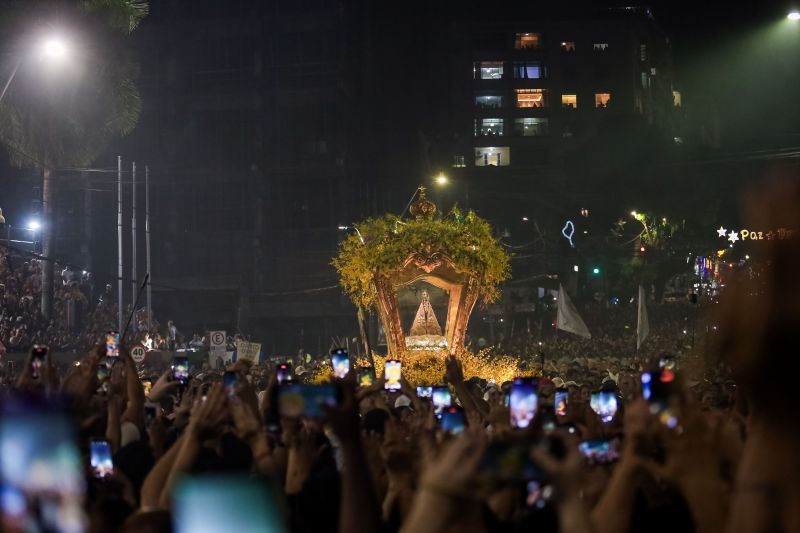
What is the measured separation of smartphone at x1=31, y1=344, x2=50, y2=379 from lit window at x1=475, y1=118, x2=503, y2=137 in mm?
84683

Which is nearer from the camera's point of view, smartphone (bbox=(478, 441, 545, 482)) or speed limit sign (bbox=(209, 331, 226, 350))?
smartphone (bbox=(478, 441, 545, 482))

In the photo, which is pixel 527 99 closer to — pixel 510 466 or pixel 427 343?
pixel 427 343

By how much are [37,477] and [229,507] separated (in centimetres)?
94

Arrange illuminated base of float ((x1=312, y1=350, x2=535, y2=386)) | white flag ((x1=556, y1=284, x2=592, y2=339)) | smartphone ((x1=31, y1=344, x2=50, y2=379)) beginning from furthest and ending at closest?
white flag ((x1=556, y1=284, x2=592, y2=339))
illuminated base of float ((x1=312, y1=350, x2=535, y2=386))
smartphone ((x1=31, y1=344, x2=50, y2=379))

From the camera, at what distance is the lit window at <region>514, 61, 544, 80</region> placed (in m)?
92.9

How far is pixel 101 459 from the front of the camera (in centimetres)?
612

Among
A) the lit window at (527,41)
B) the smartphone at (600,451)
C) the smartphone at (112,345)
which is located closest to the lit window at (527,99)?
the lit window at (527,41)

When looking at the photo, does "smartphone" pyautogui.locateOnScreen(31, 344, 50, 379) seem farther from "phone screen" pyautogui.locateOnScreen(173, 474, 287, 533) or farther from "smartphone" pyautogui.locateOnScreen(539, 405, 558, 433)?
"phone screen" pyautogui.locateOnScreen(173, 474, 287, 533)

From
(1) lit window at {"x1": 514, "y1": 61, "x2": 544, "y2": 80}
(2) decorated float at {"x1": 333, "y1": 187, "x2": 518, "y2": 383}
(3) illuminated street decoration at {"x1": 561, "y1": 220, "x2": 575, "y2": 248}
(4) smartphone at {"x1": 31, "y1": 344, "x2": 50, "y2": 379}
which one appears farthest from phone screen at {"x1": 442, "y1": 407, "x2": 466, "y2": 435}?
(1) lit window at {"x1": 514, "y1": 61, "x2": 544, "y2": 80}

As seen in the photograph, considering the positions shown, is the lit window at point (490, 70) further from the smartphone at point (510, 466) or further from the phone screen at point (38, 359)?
the smartphone at point (510, 466)

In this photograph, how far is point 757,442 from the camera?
3.78 m

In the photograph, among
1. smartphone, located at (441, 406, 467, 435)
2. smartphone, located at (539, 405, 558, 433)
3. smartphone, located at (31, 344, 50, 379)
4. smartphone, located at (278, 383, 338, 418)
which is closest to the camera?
smartphone, located at (278, 383, 338, 418)

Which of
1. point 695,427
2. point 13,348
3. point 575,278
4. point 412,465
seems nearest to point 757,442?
point 695,427

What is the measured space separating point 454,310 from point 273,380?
42.1 ft
